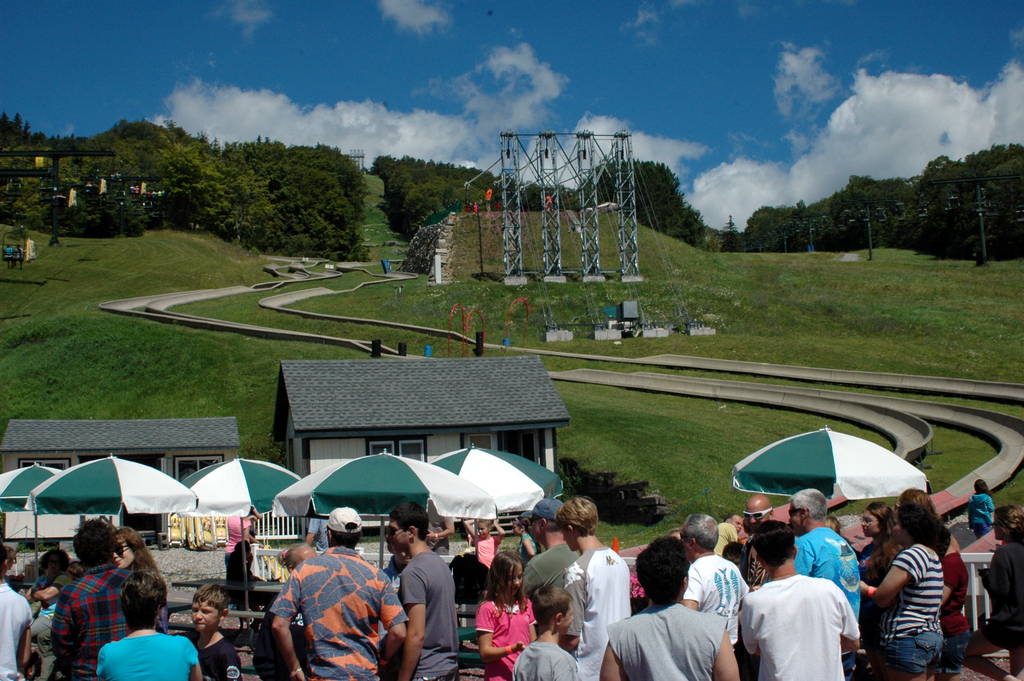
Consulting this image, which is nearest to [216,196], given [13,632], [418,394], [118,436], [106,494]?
[118,436]

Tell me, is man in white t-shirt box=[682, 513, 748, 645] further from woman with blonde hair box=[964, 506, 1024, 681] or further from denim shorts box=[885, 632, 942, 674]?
woman with blonde hair box=[964, 506, 1024, 681]

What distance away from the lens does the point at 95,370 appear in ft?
145

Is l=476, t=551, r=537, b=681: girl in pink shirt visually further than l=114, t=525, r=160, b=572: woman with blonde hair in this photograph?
No

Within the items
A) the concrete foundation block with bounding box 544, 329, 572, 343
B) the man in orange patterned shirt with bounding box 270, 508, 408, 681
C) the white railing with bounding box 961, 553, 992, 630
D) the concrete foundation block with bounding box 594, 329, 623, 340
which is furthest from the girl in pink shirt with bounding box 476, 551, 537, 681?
the concrete foundation block with bounding box 594, 329, 623, 340

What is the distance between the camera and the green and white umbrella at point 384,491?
12312 millimetres

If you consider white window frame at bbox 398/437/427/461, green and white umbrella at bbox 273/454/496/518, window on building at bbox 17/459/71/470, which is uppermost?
green and white umbrella at bbox 273/454/496/518

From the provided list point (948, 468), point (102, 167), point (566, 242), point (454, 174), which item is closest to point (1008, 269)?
point (566, 242)

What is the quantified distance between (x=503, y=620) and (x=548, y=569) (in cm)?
47

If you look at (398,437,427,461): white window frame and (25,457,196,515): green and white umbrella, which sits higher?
(25,457,196,515): green and white umbrella

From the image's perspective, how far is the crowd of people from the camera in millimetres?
5758

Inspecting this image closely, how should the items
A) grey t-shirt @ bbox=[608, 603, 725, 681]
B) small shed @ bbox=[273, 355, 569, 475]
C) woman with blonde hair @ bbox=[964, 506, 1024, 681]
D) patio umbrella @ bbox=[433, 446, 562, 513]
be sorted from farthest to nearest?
small shed @ bbox=[273, 355, 569, 475] → patio umbrella @ bbox=[433, 446, 562, 513] → woman with blonde hair @ bbox=[964, 506, 1024, 681] → grey t-shirt @ bbox=[608, 603, 725, 681]

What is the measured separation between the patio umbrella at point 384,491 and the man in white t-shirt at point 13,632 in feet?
16.4

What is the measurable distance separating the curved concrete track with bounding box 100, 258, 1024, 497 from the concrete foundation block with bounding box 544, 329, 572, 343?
3877 mm

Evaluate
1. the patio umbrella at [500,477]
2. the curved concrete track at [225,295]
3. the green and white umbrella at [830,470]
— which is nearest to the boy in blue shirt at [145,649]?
the green and white umbrella at [830,470]
